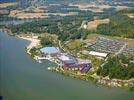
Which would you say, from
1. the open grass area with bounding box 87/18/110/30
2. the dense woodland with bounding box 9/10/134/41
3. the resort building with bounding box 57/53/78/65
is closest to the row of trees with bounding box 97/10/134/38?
the dense woodland with bounding box 9/10/134/41

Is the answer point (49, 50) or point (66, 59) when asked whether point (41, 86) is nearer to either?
point (66, 59)

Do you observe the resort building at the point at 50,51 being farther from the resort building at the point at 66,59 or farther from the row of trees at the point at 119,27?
the row of trees at the point at 119,27

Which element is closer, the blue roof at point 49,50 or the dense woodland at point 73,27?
the blue roof at point 49,50

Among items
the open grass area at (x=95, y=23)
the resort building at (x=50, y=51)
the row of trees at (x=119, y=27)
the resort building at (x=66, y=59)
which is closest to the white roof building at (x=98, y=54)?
the resort building at (x=66, y=59)

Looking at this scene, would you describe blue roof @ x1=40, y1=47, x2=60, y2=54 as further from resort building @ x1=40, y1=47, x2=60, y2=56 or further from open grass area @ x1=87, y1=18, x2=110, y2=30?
open grass area @ x1=87, y1=18, x2=110, y2=30

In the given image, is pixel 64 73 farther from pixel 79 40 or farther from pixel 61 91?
pixel 79 40

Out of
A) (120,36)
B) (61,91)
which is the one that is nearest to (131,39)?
(120,36)
